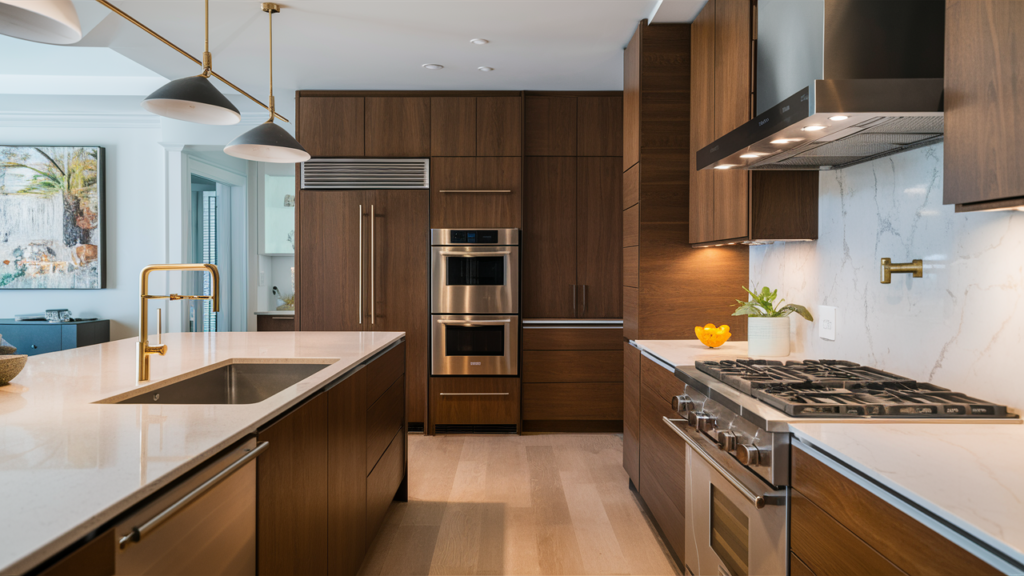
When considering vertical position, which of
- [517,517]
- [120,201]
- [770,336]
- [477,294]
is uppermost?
[120,201]

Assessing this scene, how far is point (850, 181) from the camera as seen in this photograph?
212 cm

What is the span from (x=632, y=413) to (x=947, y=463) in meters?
2.11

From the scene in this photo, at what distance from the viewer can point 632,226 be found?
3.13 metres

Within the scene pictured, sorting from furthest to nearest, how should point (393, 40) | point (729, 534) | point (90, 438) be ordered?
point (393, 40) < point (729, 534) < point (90, 438)

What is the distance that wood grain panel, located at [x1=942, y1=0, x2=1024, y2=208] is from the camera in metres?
1.05

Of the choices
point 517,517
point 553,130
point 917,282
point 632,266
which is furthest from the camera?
point 553,130

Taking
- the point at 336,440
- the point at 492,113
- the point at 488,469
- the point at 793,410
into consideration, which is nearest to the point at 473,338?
the point at 488,469

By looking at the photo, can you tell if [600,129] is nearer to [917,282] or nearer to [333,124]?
[333,124]

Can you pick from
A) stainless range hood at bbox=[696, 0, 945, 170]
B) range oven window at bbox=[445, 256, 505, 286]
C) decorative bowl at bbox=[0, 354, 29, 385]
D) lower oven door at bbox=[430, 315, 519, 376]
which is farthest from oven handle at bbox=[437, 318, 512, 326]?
decorative bowl at bbox=[0, 354, 29, 385]

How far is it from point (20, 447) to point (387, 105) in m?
3.70

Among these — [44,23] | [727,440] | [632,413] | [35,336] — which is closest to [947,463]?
[727,440]

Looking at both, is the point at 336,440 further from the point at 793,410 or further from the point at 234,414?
the point at 793,410

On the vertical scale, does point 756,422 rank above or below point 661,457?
above

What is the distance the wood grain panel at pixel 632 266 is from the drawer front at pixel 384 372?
1276 mm
